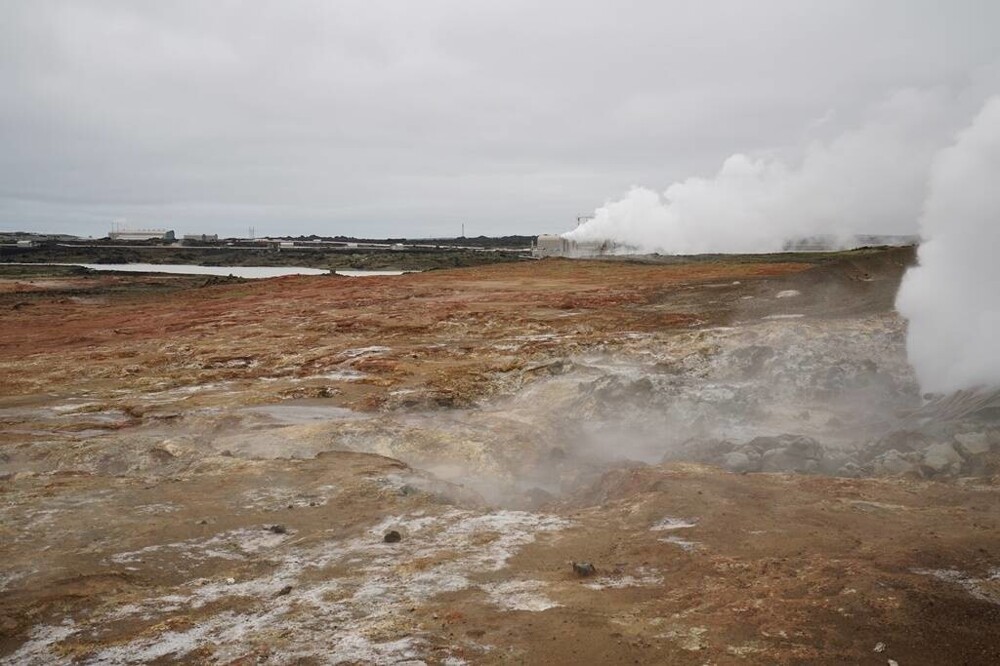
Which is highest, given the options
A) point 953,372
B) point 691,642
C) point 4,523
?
point 953,372

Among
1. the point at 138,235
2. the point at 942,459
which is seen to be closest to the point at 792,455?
the point at 942,459

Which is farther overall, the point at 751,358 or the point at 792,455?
the point at 751,358

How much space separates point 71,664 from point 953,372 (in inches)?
525

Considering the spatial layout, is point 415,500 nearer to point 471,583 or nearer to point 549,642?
point 471,583

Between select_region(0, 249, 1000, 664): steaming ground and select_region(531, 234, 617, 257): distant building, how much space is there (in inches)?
1792

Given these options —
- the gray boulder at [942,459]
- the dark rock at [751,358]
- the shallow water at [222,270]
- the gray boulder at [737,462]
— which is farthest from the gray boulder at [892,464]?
the shallow water at [222,270]

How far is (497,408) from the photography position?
48.3ft

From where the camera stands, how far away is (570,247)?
6794 centimetres

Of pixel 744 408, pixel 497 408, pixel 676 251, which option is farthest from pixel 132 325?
pixel 676 251

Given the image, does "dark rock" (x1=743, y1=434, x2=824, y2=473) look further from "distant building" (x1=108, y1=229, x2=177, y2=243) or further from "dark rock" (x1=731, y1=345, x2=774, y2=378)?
"distant building" (x1=108, y1=229, x2=177, y2=243)

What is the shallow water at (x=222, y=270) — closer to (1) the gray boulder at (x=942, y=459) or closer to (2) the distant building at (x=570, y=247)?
(2) the distant building at (x=570, y=247)

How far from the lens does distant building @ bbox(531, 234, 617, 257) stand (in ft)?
219

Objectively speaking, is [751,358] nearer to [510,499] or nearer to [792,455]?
[792,455]

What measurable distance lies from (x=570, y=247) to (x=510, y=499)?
59.0 meters
